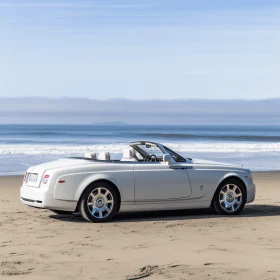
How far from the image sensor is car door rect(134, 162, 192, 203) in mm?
10898

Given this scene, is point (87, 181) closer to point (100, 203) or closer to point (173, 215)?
point (100, 203)

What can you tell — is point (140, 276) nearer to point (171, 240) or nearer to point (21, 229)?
point (171, 240)

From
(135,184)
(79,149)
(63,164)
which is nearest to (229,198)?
(135,184)

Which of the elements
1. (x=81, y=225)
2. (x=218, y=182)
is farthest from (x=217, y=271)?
(x=218, y=182)

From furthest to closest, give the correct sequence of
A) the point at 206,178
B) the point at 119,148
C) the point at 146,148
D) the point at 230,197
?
the point at 119,148 < the point at 230,197 < the point at 146,148 < the point at 206,178

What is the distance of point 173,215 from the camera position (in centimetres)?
1161

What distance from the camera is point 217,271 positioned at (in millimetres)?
6973

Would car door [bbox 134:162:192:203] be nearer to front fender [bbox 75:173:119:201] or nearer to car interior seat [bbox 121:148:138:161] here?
car interior seat [bbox 121:148:138:161]

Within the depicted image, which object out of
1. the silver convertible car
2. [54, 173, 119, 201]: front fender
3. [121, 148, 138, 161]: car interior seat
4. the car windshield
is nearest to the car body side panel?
the silver convertible car

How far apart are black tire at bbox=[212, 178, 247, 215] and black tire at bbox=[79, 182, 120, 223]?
1941mm

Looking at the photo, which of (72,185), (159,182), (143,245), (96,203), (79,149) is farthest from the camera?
(79,149)

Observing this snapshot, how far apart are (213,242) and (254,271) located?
5.99ft

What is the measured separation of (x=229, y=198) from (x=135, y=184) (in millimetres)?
1898

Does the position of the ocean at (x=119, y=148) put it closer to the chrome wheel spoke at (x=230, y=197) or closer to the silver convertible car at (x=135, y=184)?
the silver convertible car at (x=135, y=184)
